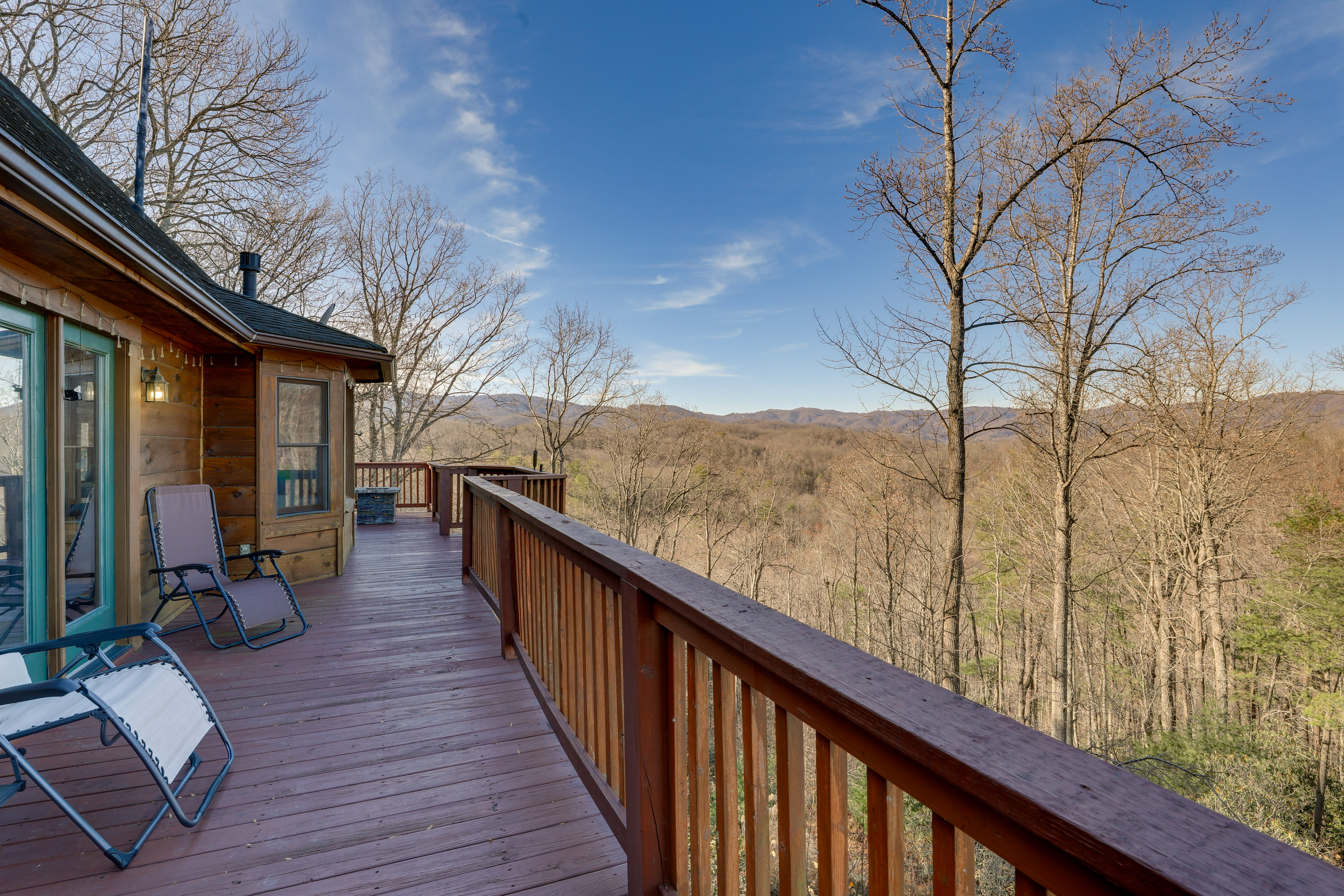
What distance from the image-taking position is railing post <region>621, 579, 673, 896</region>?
1.53 metres

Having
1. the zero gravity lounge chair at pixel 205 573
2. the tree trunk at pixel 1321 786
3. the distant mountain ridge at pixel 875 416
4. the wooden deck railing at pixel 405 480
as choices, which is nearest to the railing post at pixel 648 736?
the zero gravity lounge chair at pixel 205 573

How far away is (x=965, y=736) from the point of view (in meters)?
0.69

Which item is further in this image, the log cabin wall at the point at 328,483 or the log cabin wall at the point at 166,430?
the log cabin wall at the point at 328,483

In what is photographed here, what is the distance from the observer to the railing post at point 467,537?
557cm

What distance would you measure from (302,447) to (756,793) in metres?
5.74

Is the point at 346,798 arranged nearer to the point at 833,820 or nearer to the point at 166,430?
the point at 833,820

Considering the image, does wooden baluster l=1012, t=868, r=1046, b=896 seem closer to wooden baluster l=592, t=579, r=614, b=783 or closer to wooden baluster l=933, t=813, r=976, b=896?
wooden baluster l=933, t=813, r=976, b=896

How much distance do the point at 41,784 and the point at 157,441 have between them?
3.29 meters

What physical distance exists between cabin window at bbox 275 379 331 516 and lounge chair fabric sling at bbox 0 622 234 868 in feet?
10.2

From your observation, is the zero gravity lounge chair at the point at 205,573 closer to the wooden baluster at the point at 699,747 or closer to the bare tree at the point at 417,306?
the wooden baluster at the point at 699,747

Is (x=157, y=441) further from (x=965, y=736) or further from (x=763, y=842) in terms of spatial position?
(x=965, y=736)

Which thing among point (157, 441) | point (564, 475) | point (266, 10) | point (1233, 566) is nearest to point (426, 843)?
point (157, 441)

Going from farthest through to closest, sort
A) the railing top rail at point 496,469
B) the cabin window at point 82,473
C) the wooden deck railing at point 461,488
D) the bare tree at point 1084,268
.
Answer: the bare tree at point 1084,268 < the railing top rail at point 496,469 < the wooden deck railing at point 461,488 < the cabin window at point 82,473

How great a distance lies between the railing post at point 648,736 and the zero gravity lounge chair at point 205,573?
3.32 m
